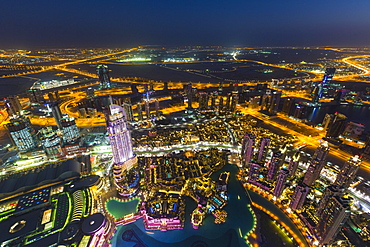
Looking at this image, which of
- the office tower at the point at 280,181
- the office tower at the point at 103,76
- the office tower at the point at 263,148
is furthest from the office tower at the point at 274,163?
the office tower at the point at 103,76

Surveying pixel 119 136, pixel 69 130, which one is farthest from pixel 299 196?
pixel 69 130

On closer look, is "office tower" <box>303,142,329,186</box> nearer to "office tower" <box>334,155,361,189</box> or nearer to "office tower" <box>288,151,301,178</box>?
"office tower" <box>288,151,301,178</box>

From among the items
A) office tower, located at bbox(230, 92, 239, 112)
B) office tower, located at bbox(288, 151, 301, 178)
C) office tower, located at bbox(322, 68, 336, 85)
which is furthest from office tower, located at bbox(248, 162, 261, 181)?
office tower, located at bbox(322, 68, 336, 85)

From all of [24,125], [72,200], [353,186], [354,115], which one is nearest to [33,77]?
[24,125]

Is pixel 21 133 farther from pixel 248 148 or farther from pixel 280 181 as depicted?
pixel 280 181

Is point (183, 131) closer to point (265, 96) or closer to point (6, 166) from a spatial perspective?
point (265, 96)

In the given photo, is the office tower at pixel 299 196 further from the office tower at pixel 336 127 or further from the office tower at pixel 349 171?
the office tower at pixel 336 127

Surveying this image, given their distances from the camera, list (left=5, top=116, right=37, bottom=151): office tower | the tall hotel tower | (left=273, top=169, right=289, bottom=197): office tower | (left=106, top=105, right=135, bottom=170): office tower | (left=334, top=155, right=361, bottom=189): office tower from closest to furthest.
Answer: (left=334, top=155, right=361, bottom=189): office tower
(left=273, top=169, right=289, bottom=197): office tower
the tall hotel tower
(left=106, top=105, right=135, bottom=170): office tower
(left=5, top=116, right=37, bottom=151): office tower
